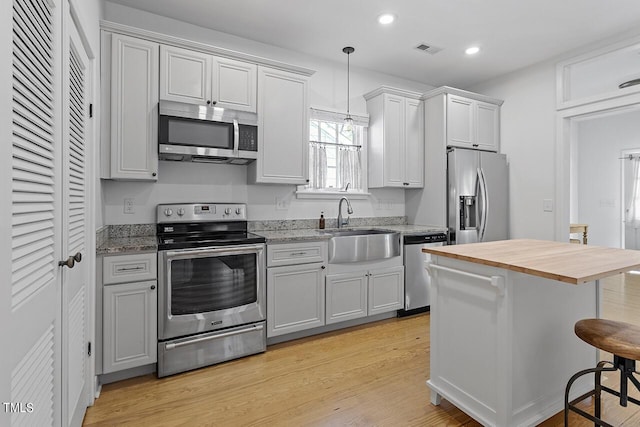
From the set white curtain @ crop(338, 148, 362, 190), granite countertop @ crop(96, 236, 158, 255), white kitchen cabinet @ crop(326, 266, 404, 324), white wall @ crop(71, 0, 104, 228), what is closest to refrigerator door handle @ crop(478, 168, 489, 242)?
white kitchen cabinet @ crop(326, 266, 404, 324)

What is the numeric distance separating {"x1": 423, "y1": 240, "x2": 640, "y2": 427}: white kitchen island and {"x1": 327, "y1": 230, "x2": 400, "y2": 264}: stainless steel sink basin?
1.20m

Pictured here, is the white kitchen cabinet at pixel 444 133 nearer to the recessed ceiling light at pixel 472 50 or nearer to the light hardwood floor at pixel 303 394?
the recessed ceiling light at pixel 472 50

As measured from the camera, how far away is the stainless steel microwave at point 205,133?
2627 mm

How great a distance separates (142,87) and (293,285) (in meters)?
1.93

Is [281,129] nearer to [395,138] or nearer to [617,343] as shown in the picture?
[395,138]

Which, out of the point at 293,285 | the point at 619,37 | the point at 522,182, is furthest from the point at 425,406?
the point at 619,37

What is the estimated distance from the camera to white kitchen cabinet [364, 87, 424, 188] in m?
3.88

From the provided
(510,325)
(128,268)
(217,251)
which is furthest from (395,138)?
(128,268)

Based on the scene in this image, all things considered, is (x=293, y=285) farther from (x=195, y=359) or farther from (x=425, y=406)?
(x=425, y=406)

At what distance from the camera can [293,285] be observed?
114 inches

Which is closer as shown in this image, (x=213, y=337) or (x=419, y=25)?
(x=213, y=337)

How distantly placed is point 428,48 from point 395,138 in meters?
0.97

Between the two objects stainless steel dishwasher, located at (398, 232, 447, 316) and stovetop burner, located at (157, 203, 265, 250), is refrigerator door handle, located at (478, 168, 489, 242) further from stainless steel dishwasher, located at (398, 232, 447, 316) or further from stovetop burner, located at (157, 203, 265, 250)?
stovetop burner, located at (157, 203, 265, 250)

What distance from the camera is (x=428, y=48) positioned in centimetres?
360
